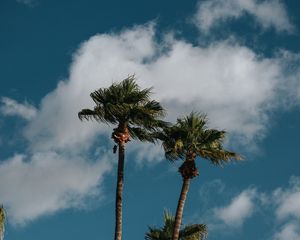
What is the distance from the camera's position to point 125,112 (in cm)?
3478

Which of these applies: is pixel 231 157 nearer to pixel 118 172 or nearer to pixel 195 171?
pixel 195 171

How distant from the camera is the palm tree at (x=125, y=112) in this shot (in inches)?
1371

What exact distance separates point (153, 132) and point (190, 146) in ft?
7.65

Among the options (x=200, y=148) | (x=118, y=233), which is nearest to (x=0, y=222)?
(x=118, y=233)

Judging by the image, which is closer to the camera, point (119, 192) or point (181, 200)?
point (119, 192)

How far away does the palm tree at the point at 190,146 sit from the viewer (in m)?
34.5

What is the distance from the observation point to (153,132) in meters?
35.8

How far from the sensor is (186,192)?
35031 mm

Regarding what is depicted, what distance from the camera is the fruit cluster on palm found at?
1361 inches

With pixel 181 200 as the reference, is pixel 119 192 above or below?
above

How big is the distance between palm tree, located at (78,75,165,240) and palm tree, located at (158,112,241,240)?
1.02m

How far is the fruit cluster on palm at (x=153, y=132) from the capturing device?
3456 centimetres

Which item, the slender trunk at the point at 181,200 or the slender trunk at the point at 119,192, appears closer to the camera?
the slender trunk at the point at 119,192

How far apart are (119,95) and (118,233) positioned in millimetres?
7555
